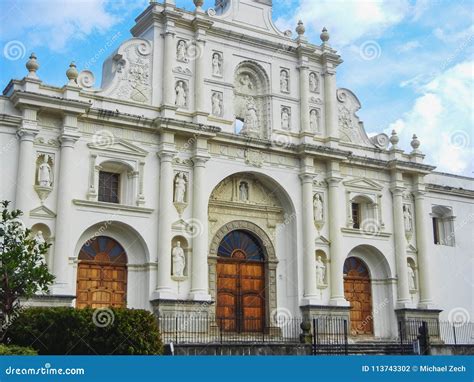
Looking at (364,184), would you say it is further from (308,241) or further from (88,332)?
(88,332)

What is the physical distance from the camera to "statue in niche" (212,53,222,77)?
27.2 meters

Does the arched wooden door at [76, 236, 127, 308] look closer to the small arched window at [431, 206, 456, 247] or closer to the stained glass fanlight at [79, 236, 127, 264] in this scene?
the stained glass fanlight at [79, 236, 127, 264]

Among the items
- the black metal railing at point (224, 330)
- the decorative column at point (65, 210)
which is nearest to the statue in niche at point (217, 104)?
the decorative column at point (65, 210)

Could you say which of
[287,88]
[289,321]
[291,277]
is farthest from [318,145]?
[289,321]

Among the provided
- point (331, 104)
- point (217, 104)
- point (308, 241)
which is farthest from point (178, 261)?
point (331, 104)

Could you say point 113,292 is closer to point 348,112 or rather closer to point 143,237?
point 143,237

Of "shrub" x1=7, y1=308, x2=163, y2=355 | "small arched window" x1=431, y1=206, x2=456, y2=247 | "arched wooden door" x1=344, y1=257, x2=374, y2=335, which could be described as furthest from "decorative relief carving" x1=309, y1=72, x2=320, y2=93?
"shrub" x1=7, y1=308, x2=163, y2=355

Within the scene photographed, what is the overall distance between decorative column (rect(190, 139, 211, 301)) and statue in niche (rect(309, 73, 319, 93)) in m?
6.52

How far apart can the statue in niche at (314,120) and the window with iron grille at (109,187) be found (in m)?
8.76

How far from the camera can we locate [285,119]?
2850 cm

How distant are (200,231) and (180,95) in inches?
208

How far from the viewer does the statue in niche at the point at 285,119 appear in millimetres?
28375

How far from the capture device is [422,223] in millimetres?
30609

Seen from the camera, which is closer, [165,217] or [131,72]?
[165,217]
